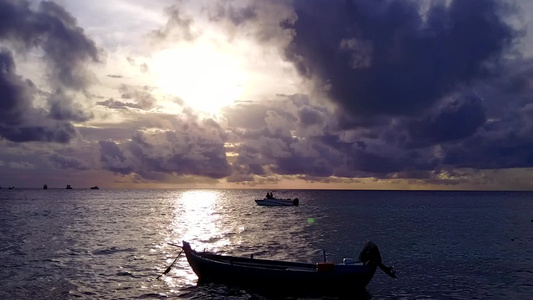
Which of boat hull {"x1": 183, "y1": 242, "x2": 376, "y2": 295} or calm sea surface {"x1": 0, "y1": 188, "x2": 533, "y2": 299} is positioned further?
calm sea surface {"x1": 0, "y1": 188, "x2": 533, "y2": 299}

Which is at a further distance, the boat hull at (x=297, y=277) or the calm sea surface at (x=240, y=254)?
the calm sea surface at (x=240, y=254)

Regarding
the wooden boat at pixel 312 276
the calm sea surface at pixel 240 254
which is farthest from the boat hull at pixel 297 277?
the calm sea surface at pixel 240 254

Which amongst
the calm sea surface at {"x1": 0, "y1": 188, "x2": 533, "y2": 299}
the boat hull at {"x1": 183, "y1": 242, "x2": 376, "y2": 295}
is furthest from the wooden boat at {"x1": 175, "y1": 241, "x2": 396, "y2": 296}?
the calm sea surface at {"x1": 0, "y1": 188, "x2": 533, "y2": 299}

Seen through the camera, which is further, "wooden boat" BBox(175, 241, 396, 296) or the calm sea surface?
the calm sea surface

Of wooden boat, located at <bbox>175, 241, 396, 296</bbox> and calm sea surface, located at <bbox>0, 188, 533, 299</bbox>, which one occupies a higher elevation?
wooden boat, located at <bbox>175, 241, 396, 296</bbox>

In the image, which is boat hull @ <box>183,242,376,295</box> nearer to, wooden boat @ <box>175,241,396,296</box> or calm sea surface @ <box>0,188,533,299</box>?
wooden boat @ <box>175,241,396,296</box>

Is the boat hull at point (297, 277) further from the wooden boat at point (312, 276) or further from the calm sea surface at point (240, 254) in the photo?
the calm sea surface at point (240, 254)

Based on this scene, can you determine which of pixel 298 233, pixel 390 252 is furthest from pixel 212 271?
pixel 298 233

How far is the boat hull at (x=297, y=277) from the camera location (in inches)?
1016

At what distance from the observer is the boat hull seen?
2581 cm

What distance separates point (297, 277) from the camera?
26.0 metres

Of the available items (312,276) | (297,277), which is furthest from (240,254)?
(312,276)

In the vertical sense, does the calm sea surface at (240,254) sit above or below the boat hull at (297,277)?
below

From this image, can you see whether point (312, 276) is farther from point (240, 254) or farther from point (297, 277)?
point (240, 254)
